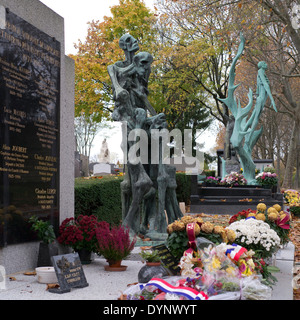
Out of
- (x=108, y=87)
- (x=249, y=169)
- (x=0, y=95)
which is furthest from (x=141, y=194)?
(x=108, y=87)

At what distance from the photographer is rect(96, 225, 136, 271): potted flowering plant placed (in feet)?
19.7

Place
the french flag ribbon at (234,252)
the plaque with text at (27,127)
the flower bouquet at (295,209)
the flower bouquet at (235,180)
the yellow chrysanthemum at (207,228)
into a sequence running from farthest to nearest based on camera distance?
the flower bouquet at (235,180) → the flower bouquet at (295,209) → the plaque with text at (27,127) → the yellow chrysanthemum at (207,228) → the french flag ribbon at (234,252)

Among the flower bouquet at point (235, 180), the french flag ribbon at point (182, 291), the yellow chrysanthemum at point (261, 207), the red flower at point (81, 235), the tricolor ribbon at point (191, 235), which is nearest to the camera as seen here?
the french flag ribbon at point (182, 291)

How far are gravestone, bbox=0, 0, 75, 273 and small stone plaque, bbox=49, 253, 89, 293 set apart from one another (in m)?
0.93

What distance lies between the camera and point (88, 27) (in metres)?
28.9

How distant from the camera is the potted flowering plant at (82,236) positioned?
6.34 metres

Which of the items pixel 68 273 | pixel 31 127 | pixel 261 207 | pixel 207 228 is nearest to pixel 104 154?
pixel 261 207

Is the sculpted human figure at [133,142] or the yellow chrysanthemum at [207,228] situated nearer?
the yellow chrysanthemum at [207,228]

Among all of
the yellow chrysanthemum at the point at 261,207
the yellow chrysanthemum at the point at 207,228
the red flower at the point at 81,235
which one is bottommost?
the red flower at the point at 81,235

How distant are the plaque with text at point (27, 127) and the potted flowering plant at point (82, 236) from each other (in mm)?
271

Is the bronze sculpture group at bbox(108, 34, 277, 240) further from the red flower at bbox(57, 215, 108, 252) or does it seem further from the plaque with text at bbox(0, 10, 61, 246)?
the plaque with text at bbox(0, 10, 61, 246)

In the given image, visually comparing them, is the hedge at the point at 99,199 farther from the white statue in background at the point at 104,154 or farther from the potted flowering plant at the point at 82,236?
the white statue in background at the point at 104,154

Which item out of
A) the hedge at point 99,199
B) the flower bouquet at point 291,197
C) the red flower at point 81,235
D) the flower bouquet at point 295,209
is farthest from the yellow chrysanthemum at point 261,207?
the flower bouquet at point 291,197

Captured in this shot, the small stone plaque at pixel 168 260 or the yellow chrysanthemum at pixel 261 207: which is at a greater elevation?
the yellow chrysanthemum at pixel 261 207
